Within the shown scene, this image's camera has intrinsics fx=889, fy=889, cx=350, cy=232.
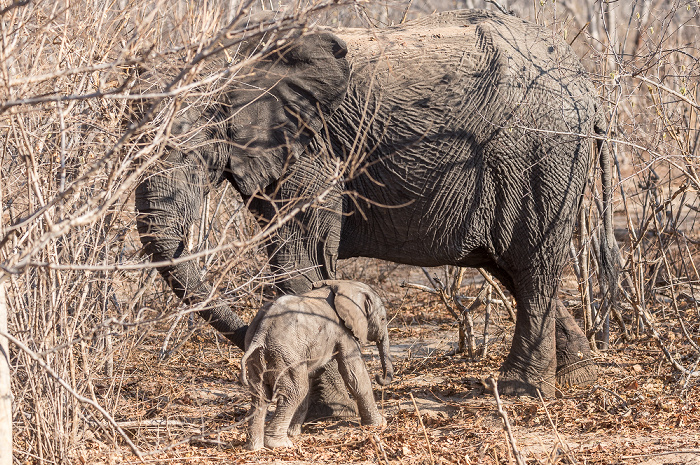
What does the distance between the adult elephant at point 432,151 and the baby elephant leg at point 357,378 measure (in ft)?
2.59

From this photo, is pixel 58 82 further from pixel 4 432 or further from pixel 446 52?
pixel 446 52

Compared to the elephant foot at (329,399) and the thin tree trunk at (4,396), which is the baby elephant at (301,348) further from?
the thin tree trunk at (4,396)

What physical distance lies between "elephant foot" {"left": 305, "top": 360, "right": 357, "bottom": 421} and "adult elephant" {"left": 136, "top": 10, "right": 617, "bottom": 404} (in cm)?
57

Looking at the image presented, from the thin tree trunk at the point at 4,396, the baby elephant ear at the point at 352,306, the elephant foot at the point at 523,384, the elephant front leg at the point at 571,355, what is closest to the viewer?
the thin tree trunk at the point at 4,396

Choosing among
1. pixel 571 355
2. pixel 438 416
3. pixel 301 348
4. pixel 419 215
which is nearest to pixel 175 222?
pixel 301 348

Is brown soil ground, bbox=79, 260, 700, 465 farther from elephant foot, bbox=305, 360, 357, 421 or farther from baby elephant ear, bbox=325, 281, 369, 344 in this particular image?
baby elephant ear, bbox=325, 281, 369, 344

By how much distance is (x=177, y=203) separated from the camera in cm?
511

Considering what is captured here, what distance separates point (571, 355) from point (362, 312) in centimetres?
206

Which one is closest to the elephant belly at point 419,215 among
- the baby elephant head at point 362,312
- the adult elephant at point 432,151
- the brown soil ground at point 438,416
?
the adult elephant at point 432,151

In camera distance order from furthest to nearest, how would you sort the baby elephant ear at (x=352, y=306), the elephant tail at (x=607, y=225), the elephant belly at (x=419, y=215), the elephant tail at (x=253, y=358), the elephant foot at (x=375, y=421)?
the elephant tail at (x=607, y=225)
the elephant belly at (x=419, y=215)
the elephant foot at (x=375, y=421)
the baby elephant ear at (x=352, y=306)
the elephant tail at (x=253, y=358)

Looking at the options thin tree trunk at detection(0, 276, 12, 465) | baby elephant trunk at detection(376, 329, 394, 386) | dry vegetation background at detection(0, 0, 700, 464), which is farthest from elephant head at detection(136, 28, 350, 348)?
thin tree trunk at detection(0, 276, 12, 465)

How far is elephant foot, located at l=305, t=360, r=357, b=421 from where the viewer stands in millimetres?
5426

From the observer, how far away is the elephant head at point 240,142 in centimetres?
507

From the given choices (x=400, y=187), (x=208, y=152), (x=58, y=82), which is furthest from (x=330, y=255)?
(x=58, y=82)
